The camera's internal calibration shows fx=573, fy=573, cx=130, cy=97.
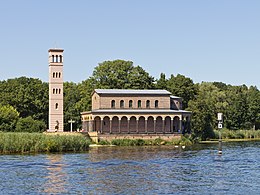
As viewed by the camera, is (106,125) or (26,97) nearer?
(106,125)

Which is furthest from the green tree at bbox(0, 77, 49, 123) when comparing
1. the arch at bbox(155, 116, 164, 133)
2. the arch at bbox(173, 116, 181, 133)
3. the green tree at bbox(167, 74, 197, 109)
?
the arch at bbox(173, 116, 181, 133)

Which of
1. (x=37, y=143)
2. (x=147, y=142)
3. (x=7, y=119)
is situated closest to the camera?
(x=37, y=143)

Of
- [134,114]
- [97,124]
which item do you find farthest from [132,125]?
[97,124]

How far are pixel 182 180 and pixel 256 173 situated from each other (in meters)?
7.11

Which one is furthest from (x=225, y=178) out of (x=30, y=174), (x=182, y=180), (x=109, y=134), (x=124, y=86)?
(x=124, y=86)

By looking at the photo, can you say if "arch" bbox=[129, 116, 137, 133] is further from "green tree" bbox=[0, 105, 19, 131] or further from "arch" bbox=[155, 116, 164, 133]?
"green tree" bbox=[0, 105, 19, 131]

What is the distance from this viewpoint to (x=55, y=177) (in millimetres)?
40188

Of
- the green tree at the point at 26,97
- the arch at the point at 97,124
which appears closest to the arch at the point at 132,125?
the arch at the point at 97,124

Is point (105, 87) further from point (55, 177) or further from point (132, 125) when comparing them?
point (55, 177)

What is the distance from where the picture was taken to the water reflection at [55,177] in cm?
3453

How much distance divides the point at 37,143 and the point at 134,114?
1228 inches

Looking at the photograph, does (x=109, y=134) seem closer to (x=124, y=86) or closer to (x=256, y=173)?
(x=124, y=86)

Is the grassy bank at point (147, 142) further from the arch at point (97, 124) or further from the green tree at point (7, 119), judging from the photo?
the green tree at point (7, 119)

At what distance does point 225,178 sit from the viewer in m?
39.5
